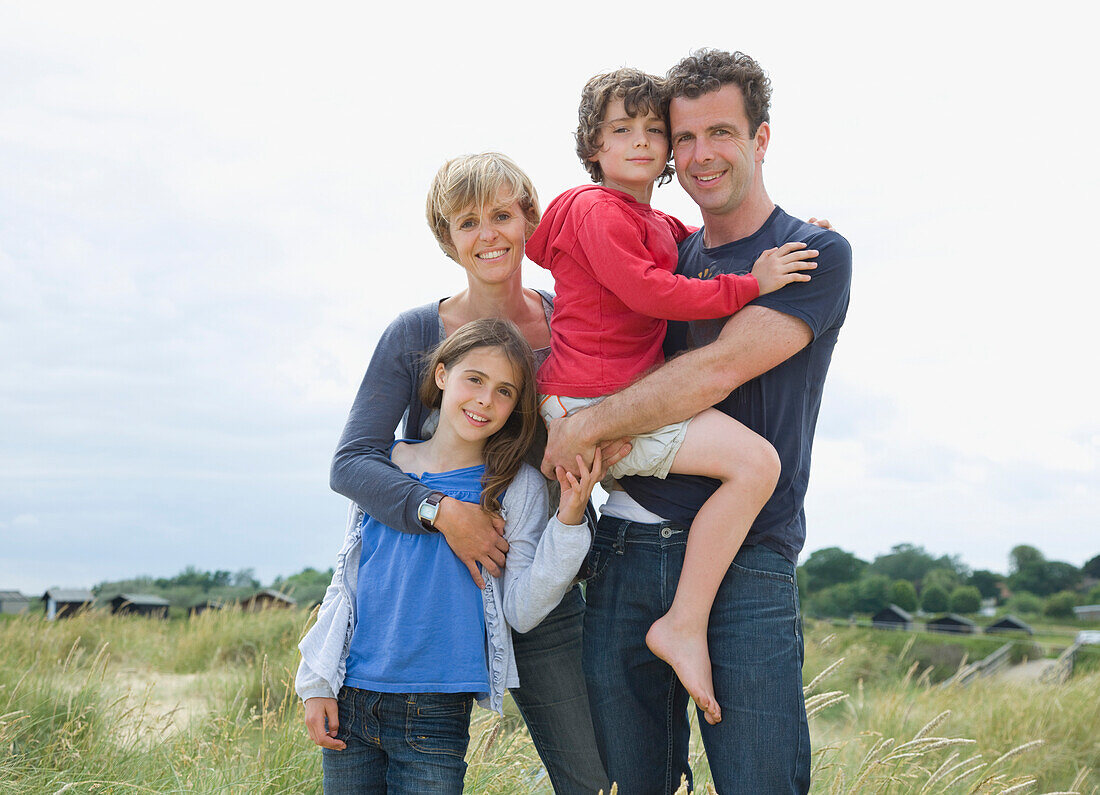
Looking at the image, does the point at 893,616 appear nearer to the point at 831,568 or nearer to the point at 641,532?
the point at 831,568

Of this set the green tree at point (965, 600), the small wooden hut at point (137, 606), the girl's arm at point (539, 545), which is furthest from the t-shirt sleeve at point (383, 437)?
the green tree at point (965, 600)

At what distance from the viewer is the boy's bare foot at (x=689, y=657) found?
2.43m

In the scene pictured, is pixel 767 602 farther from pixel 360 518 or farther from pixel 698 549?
pixel 360 518

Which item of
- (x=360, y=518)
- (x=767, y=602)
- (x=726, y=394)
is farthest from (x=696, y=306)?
(x=360, y=518)

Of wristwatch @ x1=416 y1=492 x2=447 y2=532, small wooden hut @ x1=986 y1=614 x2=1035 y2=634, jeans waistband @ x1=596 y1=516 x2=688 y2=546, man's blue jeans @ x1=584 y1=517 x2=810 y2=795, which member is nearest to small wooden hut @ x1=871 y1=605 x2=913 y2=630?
small wooden hut @ x1=986 y1=614 x2=1035 y2=634

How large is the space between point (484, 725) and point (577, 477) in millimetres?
2387

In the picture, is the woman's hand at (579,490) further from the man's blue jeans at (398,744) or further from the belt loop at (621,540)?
the man's blue jeans at (398,744)

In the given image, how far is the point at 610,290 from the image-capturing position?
273cm

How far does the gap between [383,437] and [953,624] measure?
18317 millimetres

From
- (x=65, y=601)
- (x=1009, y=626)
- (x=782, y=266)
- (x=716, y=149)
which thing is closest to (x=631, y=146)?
(x=716, y=149)

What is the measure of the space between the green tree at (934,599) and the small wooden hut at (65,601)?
17.5 metres

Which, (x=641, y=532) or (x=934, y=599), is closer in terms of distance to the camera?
(x=641, y=532)

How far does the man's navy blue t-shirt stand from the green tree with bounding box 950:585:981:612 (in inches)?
788

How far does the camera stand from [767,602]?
98.0 inches
